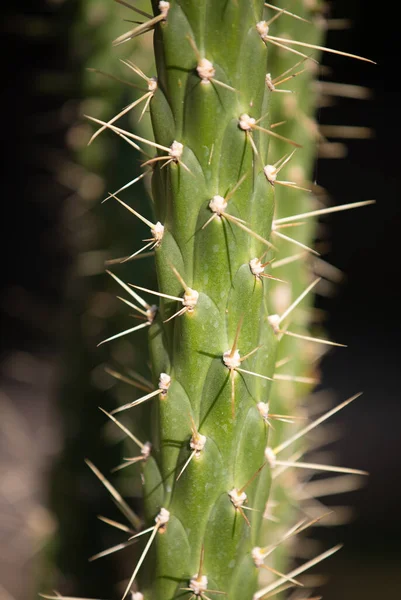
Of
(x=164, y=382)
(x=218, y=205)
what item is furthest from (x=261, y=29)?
(x=164, y=382)

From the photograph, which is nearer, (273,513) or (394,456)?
(273,513)

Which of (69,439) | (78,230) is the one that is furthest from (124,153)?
(69,439)

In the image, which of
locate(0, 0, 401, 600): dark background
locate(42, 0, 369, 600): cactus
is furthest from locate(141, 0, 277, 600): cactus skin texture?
locate(0, 0, 401, 600): dark background

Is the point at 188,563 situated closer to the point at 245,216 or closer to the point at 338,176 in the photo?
the point at 245,216

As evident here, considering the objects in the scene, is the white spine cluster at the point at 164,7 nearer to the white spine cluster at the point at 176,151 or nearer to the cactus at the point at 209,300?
the cactus at the point at 209,300

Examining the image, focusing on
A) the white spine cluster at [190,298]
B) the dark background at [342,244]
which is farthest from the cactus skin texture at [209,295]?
the dark background at [342,244]

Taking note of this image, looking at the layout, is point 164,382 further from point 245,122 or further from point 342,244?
point 342,244

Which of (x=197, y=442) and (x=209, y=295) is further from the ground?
(x=209, y=295)
